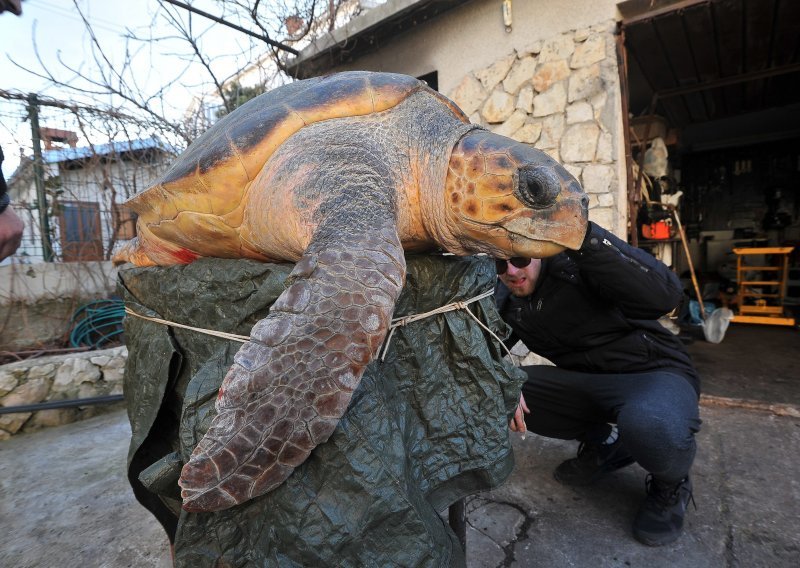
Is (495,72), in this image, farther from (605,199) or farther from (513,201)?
(513,201)

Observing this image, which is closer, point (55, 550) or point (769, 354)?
point (55, 550)

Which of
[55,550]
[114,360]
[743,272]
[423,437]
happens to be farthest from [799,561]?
[743,272]

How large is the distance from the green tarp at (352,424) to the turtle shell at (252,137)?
19cm

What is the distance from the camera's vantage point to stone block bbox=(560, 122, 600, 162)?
306cm

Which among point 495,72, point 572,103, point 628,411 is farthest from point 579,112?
point 628,411

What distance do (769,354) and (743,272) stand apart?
200 cm

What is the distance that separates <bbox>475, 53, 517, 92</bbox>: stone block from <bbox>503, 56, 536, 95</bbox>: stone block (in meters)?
0.04

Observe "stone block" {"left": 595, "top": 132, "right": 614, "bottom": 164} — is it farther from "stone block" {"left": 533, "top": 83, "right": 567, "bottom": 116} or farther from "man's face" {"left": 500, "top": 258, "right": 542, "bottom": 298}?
"man's face" {"left": 500, "top": 258, "right": 542, "bottom": 298}

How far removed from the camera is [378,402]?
35.3 inches

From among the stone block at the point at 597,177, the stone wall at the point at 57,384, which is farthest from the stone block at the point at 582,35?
the stone wall at the point at 57,384

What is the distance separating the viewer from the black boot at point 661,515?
1.52 meters

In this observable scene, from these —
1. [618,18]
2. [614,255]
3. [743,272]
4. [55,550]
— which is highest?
[618,18]


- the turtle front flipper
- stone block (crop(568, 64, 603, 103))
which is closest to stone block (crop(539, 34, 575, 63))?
stone block (crop(568, 64, 603, 103))

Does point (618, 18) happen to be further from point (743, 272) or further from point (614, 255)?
point (743, 272)
